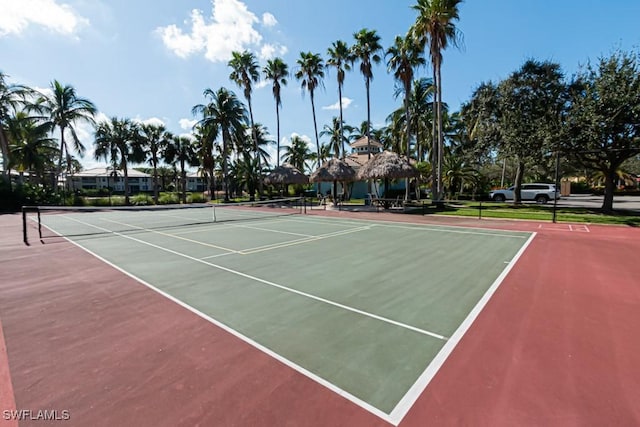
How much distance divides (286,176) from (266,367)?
102 feet

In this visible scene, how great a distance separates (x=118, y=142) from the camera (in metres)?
37.2

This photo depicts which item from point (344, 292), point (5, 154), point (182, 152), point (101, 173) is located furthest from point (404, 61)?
point (101, 173)

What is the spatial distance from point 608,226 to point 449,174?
17.4 meters

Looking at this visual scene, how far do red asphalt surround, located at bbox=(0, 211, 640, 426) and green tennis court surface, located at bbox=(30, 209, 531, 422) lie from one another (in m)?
0.27

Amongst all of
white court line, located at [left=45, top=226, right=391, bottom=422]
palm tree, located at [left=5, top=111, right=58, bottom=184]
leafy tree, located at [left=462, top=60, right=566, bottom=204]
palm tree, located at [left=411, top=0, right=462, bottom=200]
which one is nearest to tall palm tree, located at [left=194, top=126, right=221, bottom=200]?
palm tree, located at [left=5, top=111, right=58, bottom=184]

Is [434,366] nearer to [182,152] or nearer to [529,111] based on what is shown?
[529,111]

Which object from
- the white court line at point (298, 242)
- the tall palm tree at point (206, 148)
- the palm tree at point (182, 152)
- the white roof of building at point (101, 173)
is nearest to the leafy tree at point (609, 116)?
the white court line at point (298, 242)

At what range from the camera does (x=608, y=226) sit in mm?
14320

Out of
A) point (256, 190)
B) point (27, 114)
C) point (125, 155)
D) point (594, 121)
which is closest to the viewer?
point (594, 121)

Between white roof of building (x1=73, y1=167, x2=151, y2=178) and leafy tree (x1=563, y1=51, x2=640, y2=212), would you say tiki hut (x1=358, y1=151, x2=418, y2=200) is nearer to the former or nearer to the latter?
leafy tree (x1=563, y1=51, x2=640, y2=212)

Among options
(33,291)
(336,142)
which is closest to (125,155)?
(336,142)

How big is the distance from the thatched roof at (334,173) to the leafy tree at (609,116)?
54.0 ft

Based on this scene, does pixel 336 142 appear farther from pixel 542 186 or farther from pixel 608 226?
pixel 608 226

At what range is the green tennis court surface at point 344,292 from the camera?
356cm
